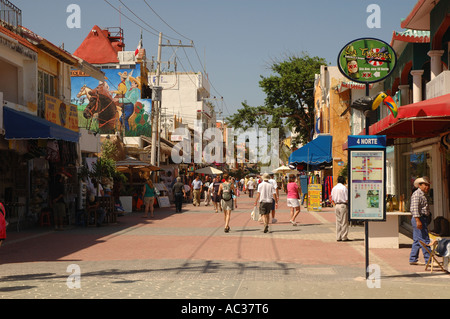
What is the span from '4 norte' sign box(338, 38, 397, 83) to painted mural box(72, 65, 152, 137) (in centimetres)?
4299

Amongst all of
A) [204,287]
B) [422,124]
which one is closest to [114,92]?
[422,124]

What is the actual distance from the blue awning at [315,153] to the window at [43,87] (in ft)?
48.1

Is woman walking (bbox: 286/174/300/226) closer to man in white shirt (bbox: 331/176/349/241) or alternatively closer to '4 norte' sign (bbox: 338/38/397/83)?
man in white shirt (bbox: 331/176/349/241)

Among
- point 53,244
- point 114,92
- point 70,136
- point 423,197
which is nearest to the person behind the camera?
point 423,197

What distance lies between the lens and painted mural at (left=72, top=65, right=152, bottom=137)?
53625 mm

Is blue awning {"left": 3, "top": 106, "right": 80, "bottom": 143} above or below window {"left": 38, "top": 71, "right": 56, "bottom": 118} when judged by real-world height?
below

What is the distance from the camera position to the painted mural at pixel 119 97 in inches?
2111

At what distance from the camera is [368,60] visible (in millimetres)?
11469

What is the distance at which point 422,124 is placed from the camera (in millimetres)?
14359

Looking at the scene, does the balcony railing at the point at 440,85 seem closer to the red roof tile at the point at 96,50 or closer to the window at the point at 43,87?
the window at the point at 43,87

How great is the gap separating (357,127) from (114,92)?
27.1 metres

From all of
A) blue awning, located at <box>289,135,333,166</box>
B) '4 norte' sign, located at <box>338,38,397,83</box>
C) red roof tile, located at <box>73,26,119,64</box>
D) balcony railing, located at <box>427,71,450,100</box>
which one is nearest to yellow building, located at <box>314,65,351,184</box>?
blue awning, located at <box>289,135,333,166</box>

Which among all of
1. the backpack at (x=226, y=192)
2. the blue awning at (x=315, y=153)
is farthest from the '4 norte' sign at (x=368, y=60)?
the blue awning at (x=315, y=153)
